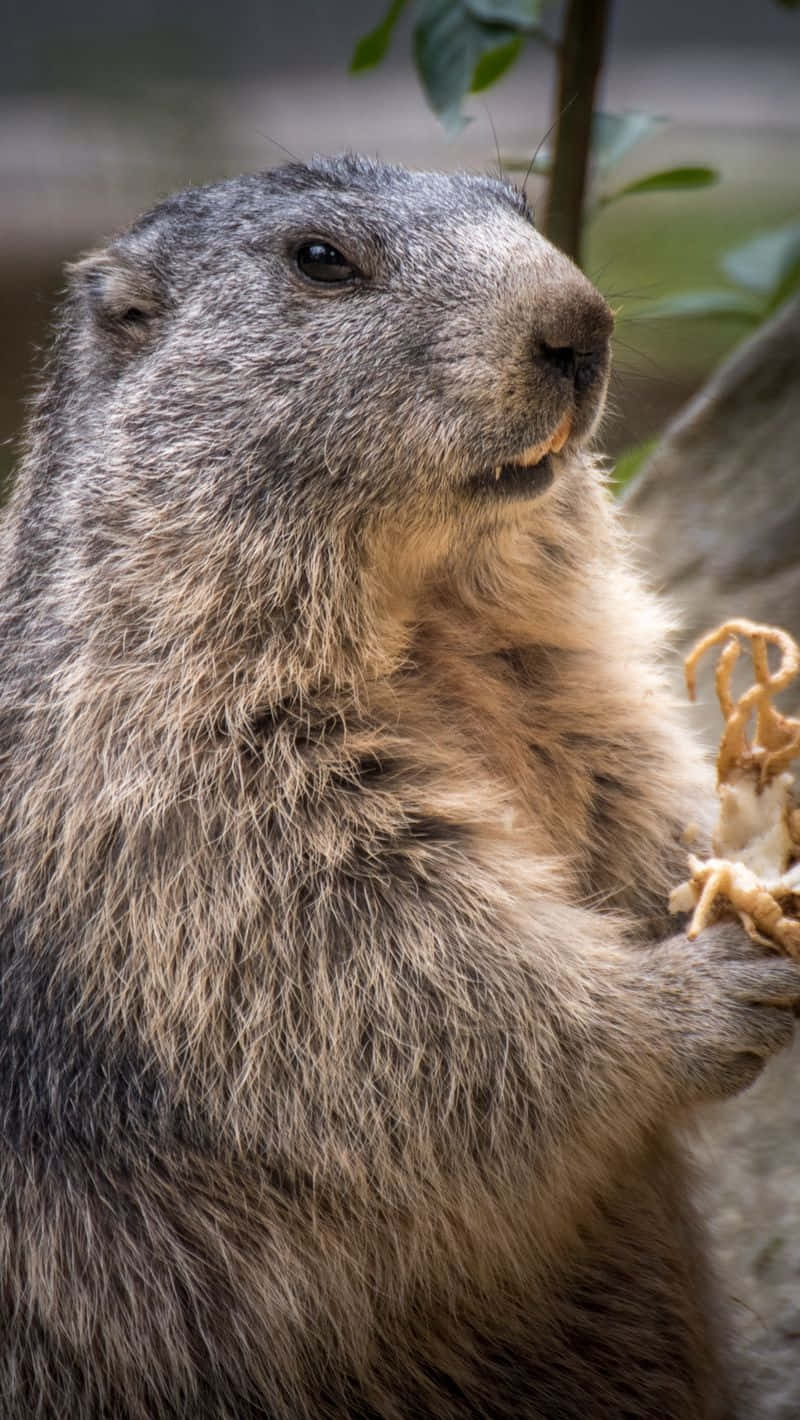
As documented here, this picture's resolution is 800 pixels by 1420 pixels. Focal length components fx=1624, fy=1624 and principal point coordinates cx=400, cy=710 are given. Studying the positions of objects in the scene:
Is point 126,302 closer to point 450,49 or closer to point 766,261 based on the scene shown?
point 450,49

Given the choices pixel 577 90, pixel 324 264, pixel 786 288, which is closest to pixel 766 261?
pixel 786 288

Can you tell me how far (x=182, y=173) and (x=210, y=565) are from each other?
13.0ft

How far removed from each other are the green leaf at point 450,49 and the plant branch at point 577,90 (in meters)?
0.36

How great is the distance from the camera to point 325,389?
2854 millimetres

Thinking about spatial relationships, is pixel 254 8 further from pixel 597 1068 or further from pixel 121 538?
pixel 597 1068

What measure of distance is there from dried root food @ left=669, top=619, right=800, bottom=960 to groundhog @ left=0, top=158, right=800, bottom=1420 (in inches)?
4.2

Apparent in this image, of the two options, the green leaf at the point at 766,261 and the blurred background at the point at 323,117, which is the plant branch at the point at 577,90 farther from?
the green leaf at the point at 766,261

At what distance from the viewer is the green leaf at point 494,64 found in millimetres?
4953

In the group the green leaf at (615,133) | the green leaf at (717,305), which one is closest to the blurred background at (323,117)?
the green leaf at (717,305)

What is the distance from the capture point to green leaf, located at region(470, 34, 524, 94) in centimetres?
495

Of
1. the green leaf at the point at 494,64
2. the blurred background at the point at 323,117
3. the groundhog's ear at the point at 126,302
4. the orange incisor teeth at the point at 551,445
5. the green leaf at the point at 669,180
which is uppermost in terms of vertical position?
the blurred background at the point at 323,117

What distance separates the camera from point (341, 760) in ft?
9.17

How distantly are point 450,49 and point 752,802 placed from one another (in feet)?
8.57

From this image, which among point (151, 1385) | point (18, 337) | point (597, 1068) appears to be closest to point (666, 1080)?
point (597, 1068)
